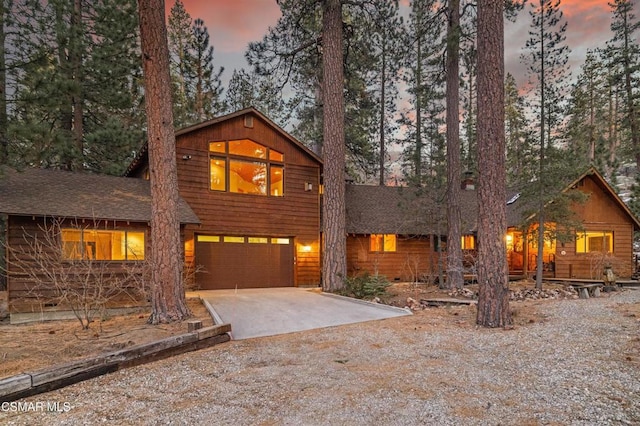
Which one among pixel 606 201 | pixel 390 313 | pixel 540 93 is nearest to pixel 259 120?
pixel 390 313

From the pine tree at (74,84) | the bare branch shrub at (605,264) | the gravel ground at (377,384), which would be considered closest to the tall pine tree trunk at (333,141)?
the gravel ground at (377,384)

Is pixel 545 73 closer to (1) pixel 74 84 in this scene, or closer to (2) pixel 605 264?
(2) pixel 605 264

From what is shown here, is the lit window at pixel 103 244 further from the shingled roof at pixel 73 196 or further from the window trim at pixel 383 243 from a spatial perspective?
the window trim at pixel 383 243

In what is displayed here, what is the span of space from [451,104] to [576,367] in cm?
954

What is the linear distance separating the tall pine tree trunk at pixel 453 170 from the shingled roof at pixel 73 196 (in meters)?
8.05

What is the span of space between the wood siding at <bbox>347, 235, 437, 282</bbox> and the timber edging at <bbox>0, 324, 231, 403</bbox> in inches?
385

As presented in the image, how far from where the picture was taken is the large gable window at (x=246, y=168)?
12.6 meters

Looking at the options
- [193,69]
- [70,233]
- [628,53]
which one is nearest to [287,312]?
[70,233]

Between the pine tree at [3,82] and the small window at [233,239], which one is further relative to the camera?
the small window at [233,239]

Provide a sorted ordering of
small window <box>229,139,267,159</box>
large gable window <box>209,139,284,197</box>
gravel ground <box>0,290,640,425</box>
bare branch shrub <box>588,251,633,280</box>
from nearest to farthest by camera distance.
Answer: gravel ground <box>0,290,640,425</box>
large gable window <box>209,139,284,197</box>
small window <box>229,139,267,159</box>
bare branch shrub <box>588,251,633,280</box>

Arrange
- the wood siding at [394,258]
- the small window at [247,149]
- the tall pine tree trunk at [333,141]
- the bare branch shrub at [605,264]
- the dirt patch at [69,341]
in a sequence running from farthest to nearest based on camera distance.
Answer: the bare branch shrub at [605,264], the wood siding at [394,258], the small window at [247,149], the tall pine tree trunk at [333,141], the dirt patch at [69,341]

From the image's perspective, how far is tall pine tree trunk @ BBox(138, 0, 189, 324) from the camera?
6.59 meters

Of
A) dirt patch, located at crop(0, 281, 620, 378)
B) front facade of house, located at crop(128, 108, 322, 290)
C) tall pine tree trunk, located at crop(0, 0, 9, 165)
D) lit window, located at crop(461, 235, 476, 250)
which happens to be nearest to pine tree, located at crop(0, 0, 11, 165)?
tall pine tree trunk, located at crop(0, 0, 9, 165)

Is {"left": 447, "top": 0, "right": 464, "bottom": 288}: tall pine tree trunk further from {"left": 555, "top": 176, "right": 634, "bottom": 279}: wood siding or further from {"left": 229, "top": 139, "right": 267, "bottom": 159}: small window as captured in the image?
{"left": 555, "top": 176, "right": 634, "bottom": 279}: wood siding
